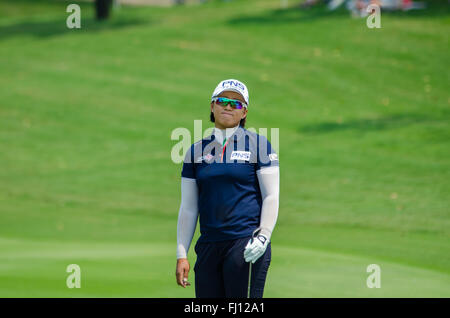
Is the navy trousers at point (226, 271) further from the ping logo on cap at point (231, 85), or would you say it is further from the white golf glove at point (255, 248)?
the ping logo on cap at point (231, 85)

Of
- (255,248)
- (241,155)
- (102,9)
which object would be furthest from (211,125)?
(255,248)

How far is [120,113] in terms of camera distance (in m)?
23.3

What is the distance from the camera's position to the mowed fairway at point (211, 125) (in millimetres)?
9508

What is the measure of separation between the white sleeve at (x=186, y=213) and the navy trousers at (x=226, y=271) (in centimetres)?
17

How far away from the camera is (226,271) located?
15.9 ft

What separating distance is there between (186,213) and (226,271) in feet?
1.70

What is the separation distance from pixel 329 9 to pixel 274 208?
30.3 meters

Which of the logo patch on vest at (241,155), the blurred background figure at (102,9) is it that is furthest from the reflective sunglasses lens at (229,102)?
the blurred background figure at (102,9)

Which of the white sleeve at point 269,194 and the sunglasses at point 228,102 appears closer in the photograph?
the white sleeve at point 269,194

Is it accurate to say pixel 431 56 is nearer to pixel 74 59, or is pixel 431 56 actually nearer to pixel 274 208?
pixel 74 59

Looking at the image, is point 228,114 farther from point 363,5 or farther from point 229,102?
point 363,5

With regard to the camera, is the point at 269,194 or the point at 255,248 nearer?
the point at 255,248

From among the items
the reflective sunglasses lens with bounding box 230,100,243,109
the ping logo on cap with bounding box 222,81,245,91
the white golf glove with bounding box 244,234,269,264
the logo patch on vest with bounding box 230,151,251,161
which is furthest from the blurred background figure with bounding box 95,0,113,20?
the white golf glove with bounding box 244,234,269,264
